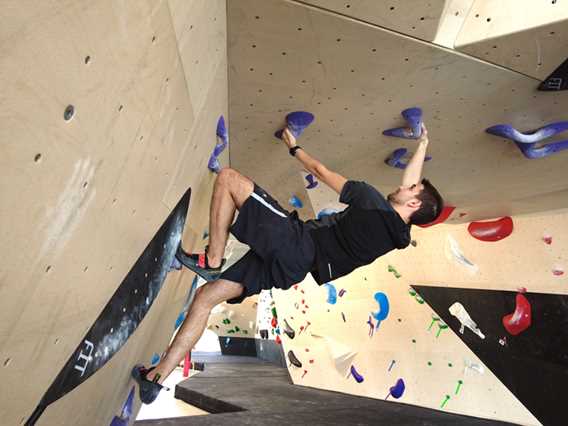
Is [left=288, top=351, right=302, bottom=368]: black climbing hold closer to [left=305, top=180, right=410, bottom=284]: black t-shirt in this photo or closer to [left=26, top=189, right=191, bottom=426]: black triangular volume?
[left=305, top=180, right=410, bottom=284]: black t-shirt

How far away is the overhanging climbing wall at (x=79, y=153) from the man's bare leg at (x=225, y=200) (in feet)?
0.89

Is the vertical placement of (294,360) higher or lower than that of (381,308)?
lower

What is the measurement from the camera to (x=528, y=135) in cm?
182

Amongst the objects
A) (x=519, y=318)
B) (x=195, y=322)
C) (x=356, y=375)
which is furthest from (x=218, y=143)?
(x=356, y=375)

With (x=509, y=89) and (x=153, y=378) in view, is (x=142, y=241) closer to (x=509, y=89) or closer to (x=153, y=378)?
(x=153, y=378)

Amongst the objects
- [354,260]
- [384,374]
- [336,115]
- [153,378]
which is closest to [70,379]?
[153,378]

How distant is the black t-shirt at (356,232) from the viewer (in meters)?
1.42

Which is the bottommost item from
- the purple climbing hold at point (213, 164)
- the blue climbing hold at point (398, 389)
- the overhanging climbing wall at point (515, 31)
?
the blue climbing hold at point (398, 389)

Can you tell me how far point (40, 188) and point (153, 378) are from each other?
1167 mm

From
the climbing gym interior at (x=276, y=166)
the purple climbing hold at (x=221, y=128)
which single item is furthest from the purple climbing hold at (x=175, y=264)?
the purple climbing hold at (x=221, y=128)

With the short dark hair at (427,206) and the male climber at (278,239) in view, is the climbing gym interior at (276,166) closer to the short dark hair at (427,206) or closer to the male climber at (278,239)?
the male climber at (278,239)

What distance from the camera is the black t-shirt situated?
1419mm

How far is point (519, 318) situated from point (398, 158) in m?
2.05

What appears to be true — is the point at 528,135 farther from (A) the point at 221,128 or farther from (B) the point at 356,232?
(A) the point at 221,128
